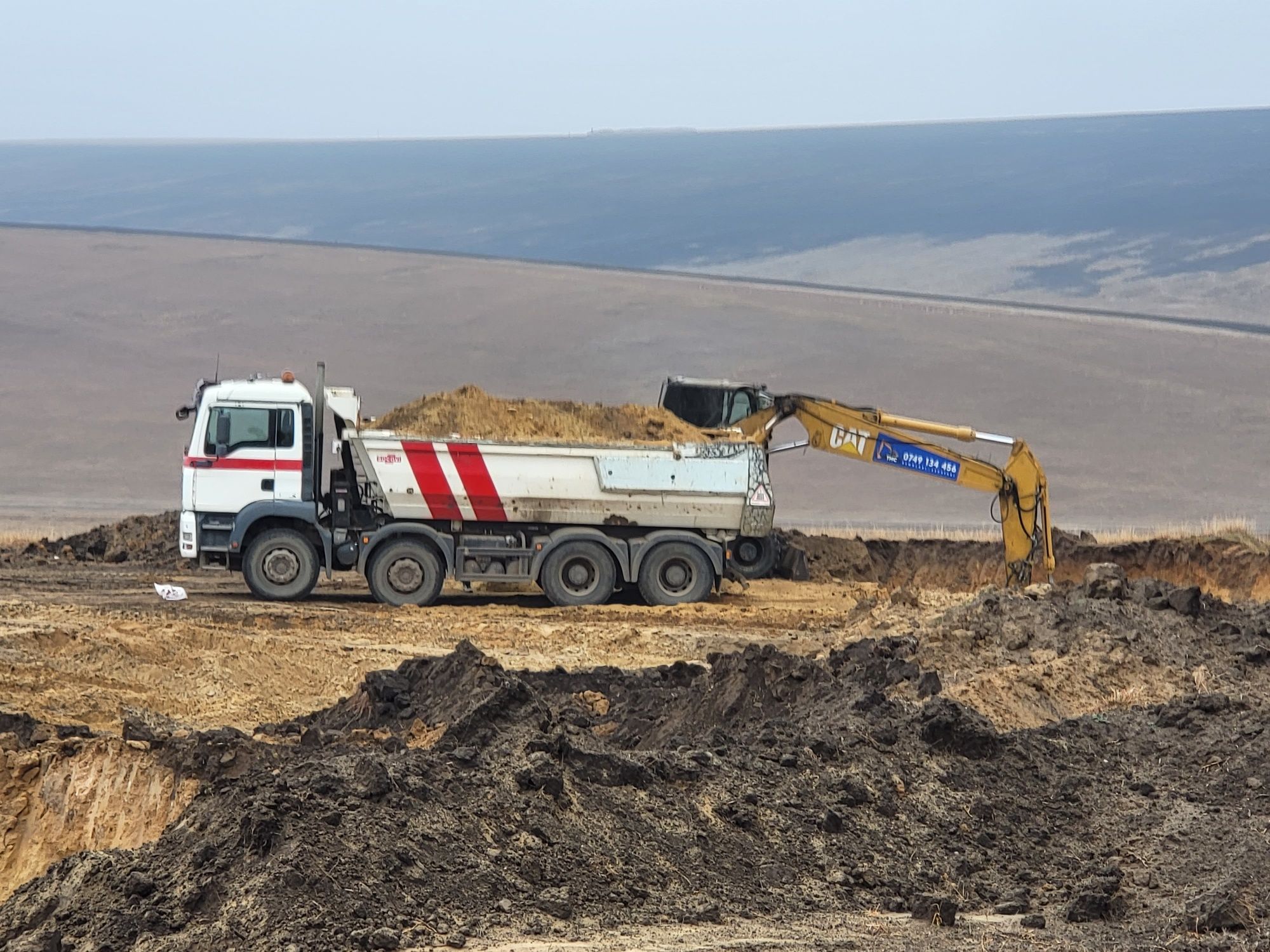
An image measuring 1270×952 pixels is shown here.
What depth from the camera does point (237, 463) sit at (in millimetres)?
18656

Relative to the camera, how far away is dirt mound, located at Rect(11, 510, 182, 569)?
2344 centimetres

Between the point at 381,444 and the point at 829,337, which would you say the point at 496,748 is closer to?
the point at 381,444

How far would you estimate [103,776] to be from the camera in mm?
10094

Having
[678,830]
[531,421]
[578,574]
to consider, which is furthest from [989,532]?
[678,830]

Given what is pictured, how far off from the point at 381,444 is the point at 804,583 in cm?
688

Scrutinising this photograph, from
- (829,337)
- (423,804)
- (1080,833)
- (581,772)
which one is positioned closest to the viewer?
(423,804)

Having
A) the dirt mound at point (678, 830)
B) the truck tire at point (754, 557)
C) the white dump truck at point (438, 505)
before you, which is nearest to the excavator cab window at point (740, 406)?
the truck tire at point (754, 557)

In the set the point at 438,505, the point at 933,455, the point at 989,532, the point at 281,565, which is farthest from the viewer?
the point at 989,532

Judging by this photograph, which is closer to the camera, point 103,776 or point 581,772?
point 581,772

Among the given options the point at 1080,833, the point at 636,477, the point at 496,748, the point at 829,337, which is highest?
the point at 829,337

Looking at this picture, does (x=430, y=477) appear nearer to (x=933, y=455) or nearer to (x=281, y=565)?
(x=281, y=565)

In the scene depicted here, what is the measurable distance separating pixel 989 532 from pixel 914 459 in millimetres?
10711

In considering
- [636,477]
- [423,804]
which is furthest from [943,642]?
[423,804]

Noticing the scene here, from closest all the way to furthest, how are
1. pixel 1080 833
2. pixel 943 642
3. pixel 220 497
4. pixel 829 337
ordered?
pixel 1080 833
pixel 943 642
pixel 220 497
pixel 829 337
